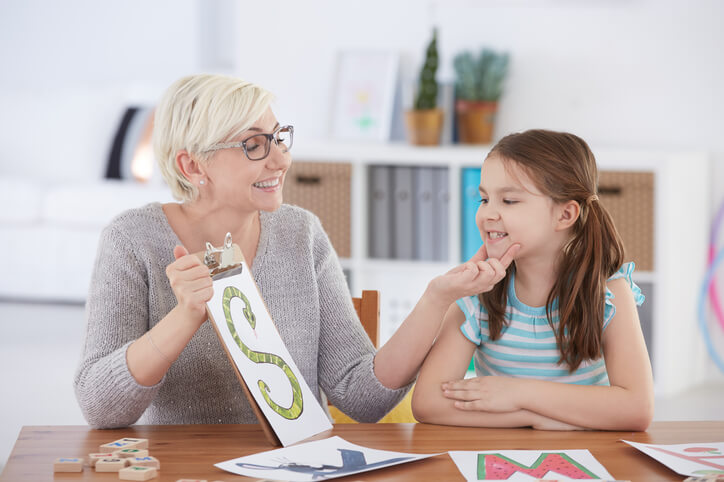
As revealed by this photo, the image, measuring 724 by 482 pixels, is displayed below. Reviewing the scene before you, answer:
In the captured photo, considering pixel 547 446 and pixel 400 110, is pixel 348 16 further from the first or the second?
pixel 547 446

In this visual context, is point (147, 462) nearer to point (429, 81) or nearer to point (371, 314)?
point (371, 314)

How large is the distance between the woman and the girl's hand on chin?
6cm

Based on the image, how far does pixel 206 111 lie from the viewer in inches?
60.6

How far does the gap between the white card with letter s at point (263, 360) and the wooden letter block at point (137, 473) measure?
18 centimetres

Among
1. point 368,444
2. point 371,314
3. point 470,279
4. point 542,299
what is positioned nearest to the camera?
point 368,444

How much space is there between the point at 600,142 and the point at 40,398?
2.36 m

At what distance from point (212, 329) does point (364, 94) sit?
2507 millimetres

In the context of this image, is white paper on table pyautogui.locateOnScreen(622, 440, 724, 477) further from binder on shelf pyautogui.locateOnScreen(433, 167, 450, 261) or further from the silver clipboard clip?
binder on shelf pyautogui.locateOnScreen(433, 167, 450, 261)

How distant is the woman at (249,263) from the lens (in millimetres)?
1483

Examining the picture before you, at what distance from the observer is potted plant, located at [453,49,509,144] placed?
3.70 meters

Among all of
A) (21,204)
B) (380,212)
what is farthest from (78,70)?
(380,212)

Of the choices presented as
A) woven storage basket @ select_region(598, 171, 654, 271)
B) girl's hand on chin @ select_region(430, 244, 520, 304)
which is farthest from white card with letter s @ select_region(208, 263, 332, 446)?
woven storage basket @ select_region(598, 171, 654, 271)

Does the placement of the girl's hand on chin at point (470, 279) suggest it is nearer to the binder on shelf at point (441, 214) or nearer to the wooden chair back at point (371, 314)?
the wooden chair back at point (371, 314)

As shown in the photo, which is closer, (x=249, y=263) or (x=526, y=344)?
(x=526, y=344)
